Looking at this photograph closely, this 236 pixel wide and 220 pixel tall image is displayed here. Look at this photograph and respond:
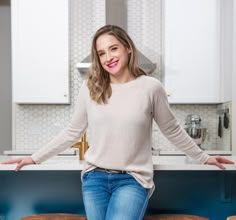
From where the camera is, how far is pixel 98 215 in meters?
1.58

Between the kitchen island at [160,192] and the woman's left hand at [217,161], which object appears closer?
the woman's left hand at [217,161]

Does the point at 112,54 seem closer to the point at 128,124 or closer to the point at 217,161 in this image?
the point at 128,124

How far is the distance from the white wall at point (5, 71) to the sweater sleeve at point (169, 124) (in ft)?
11.2

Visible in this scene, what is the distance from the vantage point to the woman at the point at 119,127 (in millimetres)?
1578

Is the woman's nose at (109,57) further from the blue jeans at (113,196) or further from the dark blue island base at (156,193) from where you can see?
the dark blue island base at (156,193)

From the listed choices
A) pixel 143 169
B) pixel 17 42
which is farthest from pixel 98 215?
pixel 17 42

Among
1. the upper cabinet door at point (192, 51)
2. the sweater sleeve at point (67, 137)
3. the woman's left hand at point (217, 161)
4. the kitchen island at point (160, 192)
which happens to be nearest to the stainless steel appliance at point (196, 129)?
the upper cabinet door at point (192, 51)

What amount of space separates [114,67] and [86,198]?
1.81 ft

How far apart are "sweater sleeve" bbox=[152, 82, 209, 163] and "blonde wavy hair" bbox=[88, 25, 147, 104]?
14cm

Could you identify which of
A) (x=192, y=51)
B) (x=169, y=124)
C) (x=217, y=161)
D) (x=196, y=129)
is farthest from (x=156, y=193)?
(x=192, y=51)

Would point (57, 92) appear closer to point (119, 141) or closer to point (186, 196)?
point (186, 196)

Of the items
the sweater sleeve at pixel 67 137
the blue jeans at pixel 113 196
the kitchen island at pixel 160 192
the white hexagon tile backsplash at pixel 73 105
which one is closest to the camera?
the blue jeans at pixel 113 196

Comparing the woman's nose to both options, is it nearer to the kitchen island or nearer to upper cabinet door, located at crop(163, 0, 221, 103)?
the kitchen island

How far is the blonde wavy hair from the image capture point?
1639 millimetres
